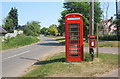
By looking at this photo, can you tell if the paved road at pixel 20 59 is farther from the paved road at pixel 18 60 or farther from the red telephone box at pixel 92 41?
the red telephone box at pixel 92 41

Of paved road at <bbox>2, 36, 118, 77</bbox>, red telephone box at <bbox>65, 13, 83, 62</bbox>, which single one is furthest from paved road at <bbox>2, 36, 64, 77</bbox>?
red telephone box at <bbox>65, 13, 83, 62</bbox>

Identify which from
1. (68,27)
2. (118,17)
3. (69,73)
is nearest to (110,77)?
(69,73)

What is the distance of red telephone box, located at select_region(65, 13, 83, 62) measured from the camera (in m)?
9.08

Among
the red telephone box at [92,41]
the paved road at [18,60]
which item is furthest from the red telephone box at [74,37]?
the paved road at [18,60]

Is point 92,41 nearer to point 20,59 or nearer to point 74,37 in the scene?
point 74,37

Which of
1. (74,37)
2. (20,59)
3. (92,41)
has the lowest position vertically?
(20,59)

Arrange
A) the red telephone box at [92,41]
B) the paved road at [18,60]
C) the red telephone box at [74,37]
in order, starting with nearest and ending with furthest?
the paved road at [18,60] → the red telephone box at [92,41] → the red telephone box at [74,37]

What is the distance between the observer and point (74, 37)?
9.23m

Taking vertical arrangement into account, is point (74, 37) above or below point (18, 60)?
above

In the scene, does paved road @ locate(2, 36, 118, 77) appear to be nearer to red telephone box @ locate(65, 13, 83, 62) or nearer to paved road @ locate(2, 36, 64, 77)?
paved road @ locate(2, 36, 64, 77)

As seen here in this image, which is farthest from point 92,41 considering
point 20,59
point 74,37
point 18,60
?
point 20,59

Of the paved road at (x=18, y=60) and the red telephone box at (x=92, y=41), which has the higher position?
the red telephone box at (x=92, y=41)

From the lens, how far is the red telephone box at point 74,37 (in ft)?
29.8

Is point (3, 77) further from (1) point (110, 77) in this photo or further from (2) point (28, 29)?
(2) point (28, 29)
